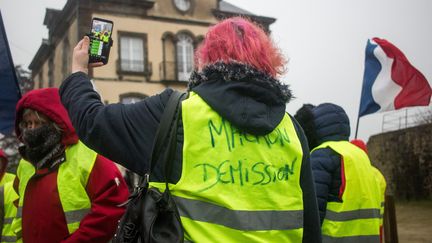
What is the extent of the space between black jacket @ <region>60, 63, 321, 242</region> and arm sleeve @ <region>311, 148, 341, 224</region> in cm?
142

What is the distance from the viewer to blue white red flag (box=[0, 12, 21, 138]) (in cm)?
443

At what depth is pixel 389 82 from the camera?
25.5 ft

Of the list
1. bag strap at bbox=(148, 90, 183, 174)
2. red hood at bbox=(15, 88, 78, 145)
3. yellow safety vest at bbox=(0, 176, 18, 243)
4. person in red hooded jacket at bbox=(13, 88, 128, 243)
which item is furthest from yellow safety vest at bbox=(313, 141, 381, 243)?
yellow safety vest at bbox=(0, 176, 18, 243)

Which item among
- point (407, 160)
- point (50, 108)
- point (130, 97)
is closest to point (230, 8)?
point (130, 97)

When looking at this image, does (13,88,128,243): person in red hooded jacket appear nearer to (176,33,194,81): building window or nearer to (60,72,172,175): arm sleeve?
(60,72,172,175): arm sleeve

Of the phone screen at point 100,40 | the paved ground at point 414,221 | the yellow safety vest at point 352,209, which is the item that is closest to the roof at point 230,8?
the paved ground at point 414,221

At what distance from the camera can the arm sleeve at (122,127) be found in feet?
5.92

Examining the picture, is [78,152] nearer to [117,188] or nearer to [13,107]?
[117,188]

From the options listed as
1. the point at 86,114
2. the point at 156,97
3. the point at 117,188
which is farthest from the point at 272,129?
the point at 117,188

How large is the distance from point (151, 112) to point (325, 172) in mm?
1804

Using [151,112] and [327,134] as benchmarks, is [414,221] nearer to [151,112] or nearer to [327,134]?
[327,134]

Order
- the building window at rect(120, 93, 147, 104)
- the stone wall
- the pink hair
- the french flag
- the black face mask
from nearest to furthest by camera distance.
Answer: the pink hair
the black face mask
the french flag
the stone wall
the building window at rect(120, 93, 147, 104)

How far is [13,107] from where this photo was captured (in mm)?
4418

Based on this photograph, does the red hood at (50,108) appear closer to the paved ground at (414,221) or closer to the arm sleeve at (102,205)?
the arm sleeve at (102,205)
